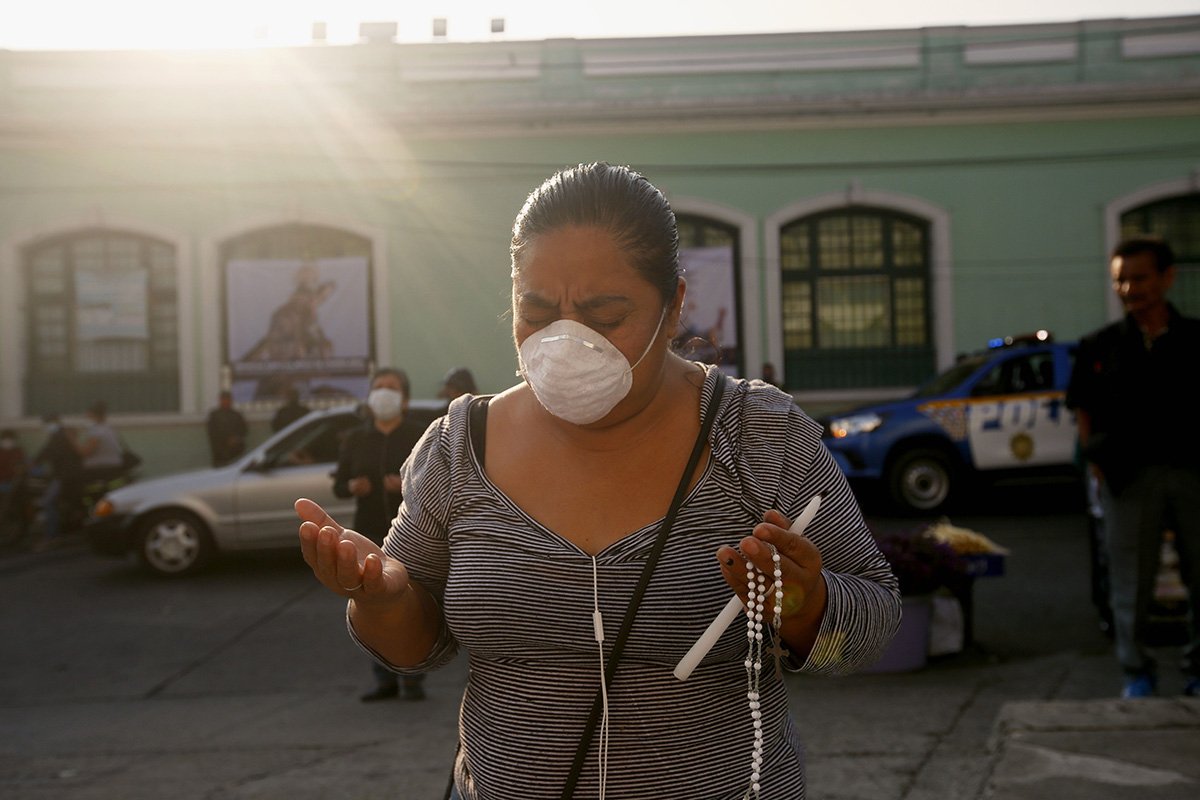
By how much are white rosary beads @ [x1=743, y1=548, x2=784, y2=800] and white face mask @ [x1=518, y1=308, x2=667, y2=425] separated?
408 millimetres

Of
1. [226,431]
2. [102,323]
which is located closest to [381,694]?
[226,431]

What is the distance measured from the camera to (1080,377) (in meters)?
5.48

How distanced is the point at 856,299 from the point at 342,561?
1832 cm

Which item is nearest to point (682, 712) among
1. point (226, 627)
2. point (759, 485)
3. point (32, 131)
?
point (759, 485)

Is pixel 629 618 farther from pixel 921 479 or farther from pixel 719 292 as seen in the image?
pixel 719 292

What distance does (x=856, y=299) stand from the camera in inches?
769

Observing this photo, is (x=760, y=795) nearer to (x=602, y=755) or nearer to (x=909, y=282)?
(x=602, y=755)

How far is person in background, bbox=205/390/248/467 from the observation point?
17.3 m

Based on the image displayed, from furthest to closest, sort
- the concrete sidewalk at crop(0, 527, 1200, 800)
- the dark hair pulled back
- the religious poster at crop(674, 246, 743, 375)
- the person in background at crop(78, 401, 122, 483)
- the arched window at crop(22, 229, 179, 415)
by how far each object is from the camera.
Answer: the religious poster at crop(674, 246, 743, 375) < the arched window at crop(22, 229, 179, 415) < the person in background at crop(78, 401, 122, 483) < the concrete sidewalk at crop(0, 527, 1200, 800) < the dark hair pulled back

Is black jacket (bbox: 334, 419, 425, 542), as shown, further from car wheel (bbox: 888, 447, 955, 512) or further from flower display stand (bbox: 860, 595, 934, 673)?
car wheel (bbox: 888, 447, 955, 512)

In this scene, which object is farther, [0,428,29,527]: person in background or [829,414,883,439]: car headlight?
[0,428,29,527]: person in background

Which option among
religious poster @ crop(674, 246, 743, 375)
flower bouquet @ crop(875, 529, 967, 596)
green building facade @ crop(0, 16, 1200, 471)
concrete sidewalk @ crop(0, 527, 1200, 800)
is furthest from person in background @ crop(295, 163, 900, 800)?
religious poster @ crop(674, 246, 743, 375)

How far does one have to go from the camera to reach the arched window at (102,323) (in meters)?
18.8

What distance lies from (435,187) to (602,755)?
57.3ft
